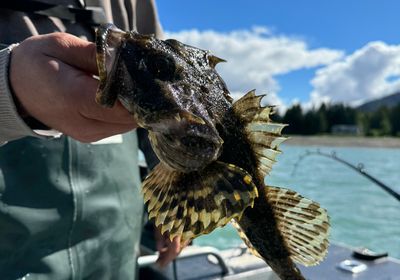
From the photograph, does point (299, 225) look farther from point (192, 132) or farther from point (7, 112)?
point (7, 112)

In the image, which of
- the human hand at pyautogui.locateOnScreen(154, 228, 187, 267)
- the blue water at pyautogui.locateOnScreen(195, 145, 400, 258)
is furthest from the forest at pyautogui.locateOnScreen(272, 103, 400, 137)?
the human hand at pyautogui.locateOnScreen(154, 228, 187, 267)

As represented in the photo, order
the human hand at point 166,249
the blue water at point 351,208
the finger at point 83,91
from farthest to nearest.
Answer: the blue water at point 351,208 < the human hand at point 166,249 < the finger at point 83,91

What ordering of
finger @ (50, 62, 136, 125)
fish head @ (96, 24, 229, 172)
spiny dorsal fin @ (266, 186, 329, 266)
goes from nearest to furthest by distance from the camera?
fish head @ (96, 24, 229, 172) → finger @ (50, 62, 136, 125) → spiny dorsal fin @ (266, 186, 329, 266)

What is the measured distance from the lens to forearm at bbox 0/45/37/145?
5.95ft

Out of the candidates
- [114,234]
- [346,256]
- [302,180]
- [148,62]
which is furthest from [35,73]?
[302,180]

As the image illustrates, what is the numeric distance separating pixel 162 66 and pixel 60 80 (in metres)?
0.41

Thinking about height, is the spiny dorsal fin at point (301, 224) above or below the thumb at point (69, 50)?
below

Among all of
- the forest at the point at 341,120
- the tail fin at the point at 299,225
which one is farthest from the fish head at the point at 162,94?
the forest at the point at 341,120

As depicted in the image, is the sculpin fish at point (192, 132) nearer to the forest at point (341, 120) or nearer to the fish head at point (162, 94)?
the fish head at point (162, 94)

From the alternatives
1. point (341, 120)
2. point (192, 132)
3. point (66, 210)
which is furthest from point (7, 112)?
point (341, 120)

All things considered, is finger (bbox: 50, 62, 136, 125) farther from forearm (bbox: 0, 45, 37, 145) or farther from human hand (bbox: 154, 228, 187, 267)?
human hand (bbox: 154, 228, 187, 267)

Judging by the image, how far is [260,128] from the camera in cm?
181

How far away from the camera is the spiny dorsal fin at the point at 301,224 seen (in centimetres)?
190

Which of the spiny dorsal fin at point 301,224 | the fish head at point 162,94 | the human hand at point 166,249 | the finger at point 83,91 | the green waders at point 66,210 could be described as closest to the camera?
the fish head at point 162,94
